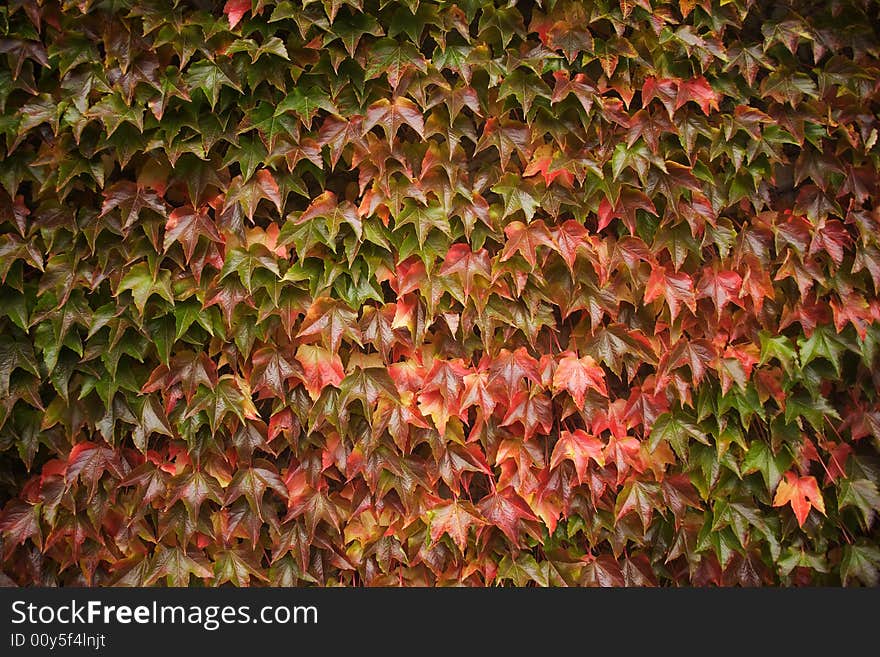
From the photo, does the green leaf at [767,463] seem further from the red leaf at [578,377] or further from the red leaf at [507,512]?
the red leaf at [507,512]

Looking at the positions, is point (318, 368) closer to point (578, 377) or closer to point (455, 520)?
point (455, 520)

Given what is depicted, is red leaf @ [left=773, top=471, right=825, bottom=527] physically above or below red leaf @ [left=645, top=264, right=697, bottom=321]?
below

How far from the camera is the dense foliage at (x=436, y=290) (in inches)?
79.1

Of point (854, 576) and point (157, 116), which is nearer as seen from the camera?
point (157, 116)

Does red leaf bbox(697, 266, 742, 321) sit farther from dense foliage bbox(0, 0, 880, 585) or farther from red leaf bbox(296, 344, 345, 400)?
red leaf bbox(296, 344, 345, 400)

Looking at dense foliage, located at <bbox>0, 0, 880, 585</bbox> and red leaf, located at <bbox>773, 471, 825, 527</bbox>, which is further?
red leaf, located at <bbox>773, 471, 825, 527</bbox>

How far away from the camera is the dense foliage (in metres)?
2.01

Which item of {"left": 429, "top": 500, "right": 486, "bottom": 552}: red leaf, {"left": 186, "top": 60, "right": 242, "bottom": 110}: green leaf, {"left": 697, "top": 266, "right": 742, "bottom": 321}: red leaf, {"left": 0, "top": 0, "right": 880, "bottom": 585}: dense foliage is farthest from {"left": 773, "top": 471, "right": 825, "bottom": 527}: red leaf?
{"left": 186, "top": 60, "right": 242, "bottom": 110}: green leaf

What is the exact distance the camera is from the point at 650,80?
207 cm

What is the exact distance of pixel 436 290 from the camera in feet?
6.73

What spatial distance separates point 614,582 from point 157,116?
6.81ft

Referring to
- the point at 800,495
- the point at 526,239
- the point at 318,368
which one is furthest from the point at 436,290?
the point at 800,495

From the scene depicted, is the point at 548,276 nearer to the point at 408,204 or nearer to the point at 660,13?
the point at 408,204

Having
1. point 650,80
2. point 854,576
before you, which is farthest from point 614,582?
point 650,80
